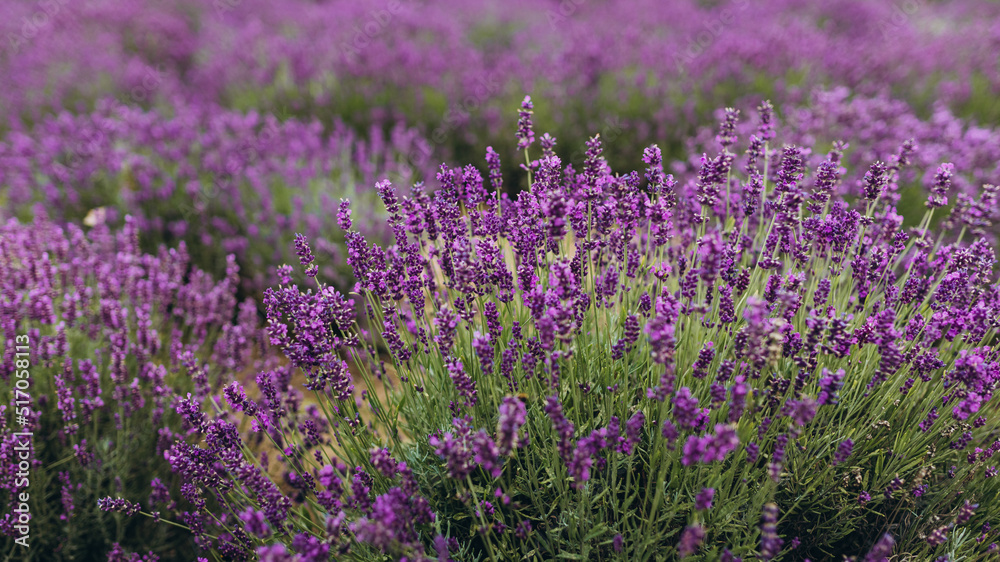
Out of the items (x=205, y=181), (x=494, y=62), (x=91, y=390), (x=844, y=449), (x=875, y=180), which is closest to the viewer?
(x=844, y=449)

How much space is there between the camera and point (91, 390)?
279cm

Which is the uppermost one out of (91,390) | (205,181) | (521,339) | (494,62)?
(494,62)

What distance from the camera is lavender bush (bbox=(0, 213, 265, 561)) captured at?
8.30 feet

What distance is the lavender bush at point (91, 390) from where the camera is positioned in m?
2.53

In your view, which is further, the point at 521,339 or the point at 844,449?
the point at 521,339

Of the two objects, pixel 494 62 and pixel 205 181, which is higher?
pixel 494 62

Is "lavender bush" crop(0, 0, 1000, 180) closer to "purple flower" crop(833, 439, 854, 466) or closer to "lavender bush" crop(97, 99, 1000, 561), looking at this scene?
"lavender bush" crop(97, 99, 1000, 561)

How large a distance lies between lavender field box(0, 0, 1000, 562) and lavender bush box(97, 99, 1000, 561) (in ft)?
0.06

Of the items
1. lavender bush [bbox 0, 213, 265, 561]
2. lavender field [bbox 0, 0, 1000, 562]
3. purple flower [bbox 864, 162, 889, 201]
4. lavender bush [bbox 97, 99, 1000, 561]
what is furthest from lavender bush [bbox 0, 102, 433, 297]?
purple flower [bbox 864, 162, 889, 201]

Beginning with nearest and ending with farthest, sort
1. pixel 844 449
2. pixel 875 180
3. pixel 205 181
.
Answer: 1. pixel 844 449
2. pixel 875 180
3. pixel 205 181

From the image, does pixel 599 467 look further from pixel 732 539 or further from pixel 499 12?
pixel 499 12

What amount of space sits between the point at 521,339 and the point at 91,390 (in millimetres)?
2120

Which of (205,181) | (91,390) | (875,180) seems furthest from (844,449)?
(205,181)

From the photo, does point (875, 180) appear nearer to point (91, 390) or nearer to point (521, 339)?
point (521, 339)
